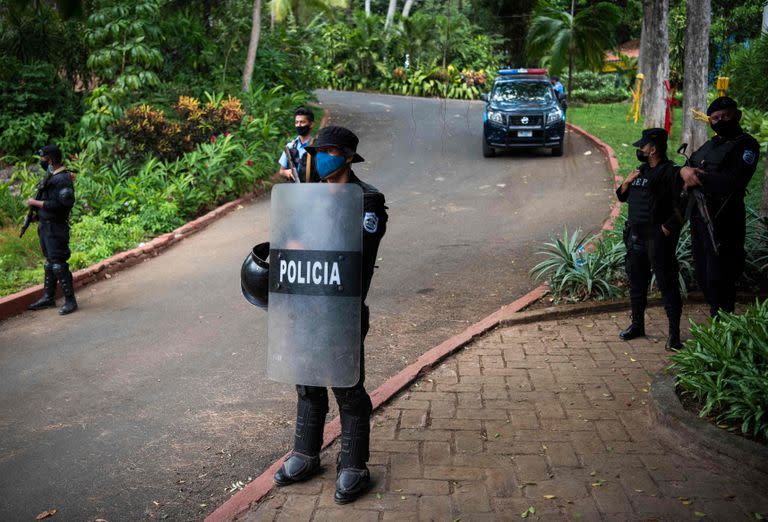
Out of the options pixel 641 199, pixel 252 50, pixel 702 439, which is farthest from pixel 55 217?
pixel 252 50

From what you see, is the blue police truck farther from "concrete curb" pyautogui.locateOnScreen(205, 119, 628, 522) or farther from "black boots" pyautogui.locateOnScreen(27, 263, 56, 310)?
"black boots" pyautogui.locateOnScreen(27, 263, 56, 310)

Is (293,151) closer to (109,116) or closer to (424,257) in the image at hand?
(424,257)

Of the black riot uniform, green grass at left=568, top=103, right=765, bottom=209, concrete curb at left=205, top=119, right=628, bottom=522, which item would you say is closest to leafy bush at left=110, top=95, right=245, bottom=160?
green grass at left=568, top=103, right=765, bottom=209

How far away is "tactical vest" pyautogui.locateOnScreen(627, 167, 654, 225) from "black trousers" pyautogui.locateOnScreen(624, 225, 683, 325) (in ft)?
0.23

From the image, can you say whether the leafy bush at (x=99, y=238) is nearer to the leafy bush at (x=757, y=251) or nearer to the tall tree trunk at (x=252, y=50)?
the leafy bush at (x=757, y=251)

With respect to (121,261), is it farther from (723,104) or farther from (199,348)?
(723,104)

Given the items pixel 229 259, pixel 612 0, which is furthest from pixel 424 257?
pixel 612 0

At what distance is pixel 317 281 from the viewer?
13.3 feet

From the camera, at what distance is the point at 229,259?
428 inches

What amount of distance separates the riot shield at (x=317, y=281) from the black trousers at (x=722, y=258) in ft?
11.3

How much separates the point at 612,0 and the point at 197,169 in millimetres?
28122

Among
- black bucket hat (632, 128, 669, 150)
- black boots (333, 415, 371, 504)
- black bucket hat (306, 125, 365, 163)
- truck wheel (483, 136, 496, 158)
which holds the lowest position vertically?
black boots (333, 415, 371, 504)

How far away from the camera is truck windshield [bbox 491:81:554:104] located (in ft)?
60.4

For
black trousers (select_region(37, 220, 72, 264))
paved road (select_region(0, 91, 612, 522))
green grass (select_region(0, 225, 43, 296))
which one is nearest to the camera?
paved road (select_region(0, 91, 612, 522))
